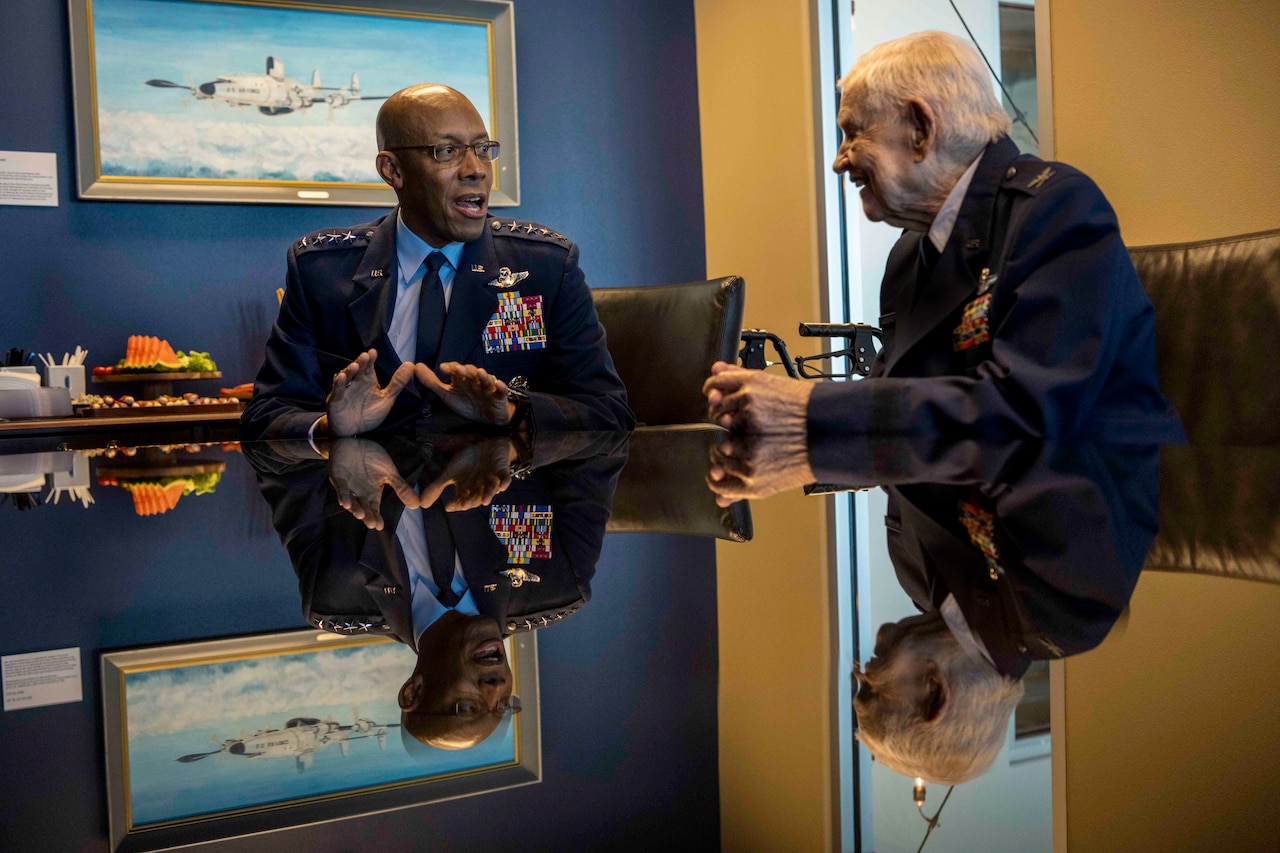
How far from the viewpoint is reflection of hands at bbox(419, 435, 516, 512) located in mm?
784

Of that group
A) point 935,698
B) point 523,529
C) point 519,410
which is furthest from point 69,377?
point 935,698

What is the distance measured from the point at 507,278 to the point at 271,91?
195 centimetres

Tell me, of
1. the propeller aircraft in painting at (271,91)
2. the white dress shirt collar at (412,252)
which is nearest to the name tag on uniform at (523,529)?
the white dress shirt collar at (412,252)

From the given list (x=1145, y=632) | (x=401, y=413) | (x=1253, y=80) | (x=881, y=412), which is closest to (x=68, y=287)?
(x=401, y=413)

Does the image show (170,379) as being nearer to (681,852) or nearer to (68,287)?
(68,287)

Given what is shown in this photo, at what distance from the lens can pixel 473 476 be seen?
984 millimetres

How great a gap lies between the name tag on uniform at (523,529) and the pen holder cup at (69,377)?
2.88m

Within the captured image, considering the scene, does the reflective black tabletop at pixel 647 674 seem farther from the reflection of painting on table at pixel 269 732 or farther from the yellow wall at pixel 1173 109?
the yellow wall at pixel 1173 109

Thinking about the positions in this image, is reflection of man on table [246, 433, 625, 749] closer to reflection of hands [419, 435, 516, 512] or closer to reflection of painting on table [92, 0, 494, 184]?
reflection of hands [419, 435, 516, 512]

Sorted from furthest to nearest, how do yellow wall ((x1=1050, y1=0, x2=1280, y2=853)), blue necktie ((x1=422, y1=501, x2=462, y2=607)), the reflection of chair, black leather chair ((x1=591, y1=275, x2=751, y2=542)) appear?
black leather chair ((x1=591, y1=275, x2=751, y2=542)), the reflection of chair, blue necktie ((x1=422, y1=501, x2=462, y2=607)), yellow wall ((x1=1050, y1=0, x2=1280, y2=853))

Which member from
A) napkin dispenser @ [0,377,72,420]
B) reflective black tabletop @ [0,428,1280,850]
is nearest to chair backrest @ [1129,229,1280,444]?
reflective black tabletop @ [0,428,1280,850]

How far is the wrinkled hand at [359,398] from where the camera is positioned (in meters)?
1.70

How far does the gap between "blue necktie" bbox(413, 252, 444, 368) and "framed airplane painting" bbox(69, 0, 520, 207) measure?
1788 millimetres

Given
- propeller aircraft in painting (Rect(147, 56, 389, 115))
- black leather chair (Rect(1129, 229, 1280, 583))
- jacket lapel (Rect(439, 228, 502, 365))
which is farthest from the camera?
propeller aircraft in painting (Rect(147, 56, 389, 115))
